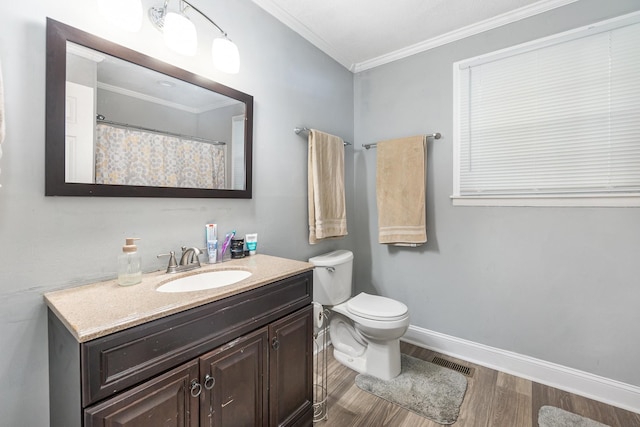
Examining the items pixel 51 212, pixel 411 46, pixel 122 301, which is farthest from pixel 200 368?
pixel 411 46

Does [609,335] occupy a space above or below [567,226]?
below

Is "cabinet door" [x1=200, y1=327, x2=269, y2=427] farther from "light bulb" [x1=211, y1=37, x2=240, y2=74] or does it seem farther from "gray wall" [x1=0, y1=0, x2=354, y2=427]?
"light bulb" [x1=211, y1=37, x2=240, y2=74]

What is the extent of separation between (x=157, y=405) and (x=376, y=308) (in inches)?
53.7

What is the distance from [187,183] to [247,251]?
50 centimetres

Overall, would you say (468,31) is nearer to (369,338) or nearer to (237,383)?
(369,338)

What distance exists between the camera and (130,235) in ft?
3.86

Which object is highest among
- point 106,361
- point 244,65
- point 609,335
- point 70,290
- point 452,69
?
point 452,69

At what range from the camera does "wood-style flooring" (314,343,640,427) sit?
150 cm

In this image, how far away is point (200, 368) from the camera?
0.91 meters

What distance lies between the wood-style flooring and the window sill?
1175mm

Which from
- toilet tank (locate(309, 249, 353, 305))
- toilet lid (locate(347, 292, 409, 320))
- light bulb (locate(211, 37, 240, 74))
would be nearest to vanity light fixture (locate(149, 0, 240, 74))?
light bulb (locate(211, 37, 240, 74))

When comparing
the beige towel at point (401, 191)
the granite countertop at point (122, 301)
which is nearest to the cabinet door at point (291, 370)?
the granite countertop at point (122, 301)

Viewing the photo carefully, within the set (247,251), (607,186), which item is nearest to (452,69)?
(607,186)

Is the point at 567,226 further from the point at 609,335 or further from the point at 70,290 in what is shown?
the point at 70,290
